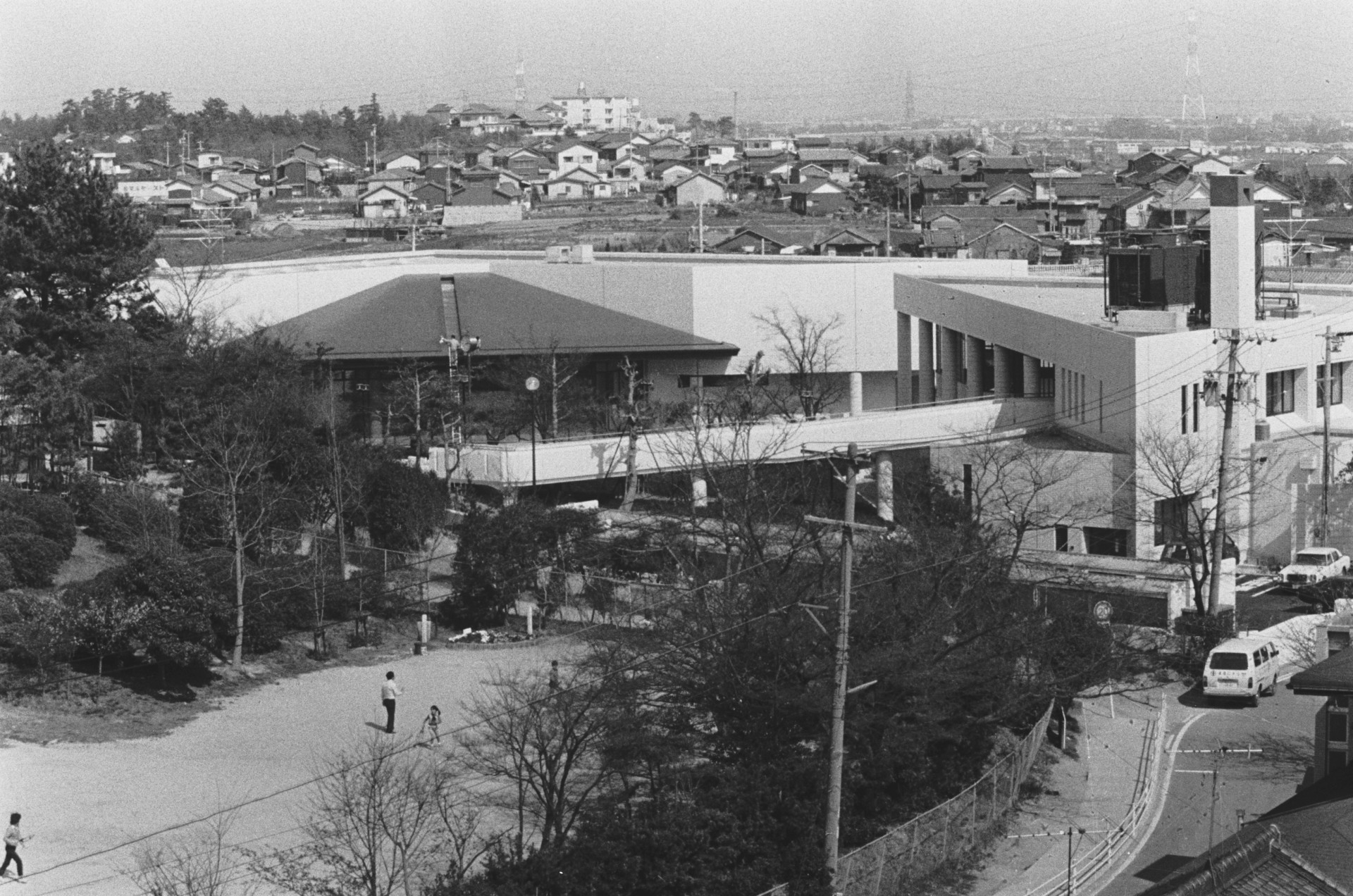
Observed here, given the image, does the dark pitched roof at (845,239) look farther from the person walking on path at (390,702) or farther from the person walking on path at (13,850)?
the person walking on path at (13,850)

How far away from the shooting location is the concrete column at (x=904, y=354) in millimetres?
36156

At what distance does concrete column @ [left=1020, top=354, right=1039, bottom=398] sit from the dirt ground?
1195 centimetres

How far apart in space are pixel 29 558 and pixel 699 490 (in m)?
9.37

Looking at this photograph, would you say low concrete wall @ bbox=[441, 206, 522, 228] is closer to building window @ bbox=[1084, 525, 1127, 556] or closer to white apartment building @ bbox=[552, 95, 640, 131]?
building window @ bbox=[1084, 525, 1127, 556]

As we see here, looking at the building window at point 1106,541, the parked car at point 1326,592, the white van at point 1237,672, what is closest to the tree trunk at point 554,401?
the building window at point 1106,541

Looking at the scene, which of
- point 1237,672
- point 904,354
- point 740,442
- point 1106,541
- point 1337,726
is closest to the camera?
point 1337,726

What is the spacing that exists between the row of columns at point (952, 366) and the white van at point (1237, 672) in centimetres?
1109

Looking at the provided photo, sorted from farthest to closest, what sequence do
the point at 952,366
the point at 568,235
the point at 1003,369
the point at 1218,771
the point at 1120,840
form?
the point at 568,235 → the point at 952,366 → the point at 1003,369 → the point at 1218,771 → the point at 1120,840

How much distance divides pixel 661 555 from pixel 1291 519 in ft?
33.1

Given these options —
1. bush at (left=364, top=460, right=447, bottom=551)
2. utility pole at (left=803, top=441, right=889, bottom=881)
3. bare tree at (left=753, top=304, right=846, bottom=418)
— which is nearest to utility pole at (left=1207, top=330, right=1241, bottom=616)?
bush at (left=364, top=460, right=447, bottom=551)

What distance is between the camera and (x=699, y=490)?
27.0 metres

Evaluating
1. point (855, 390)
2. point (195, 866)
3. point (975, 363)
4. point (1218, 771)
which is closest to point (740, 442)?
point (975, 363)

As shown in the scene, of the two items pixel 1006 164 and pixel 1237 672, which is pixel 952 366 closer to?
pixel 1237 672

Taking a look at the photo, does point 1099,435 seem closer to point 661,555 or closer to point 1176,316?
point 1176,316
